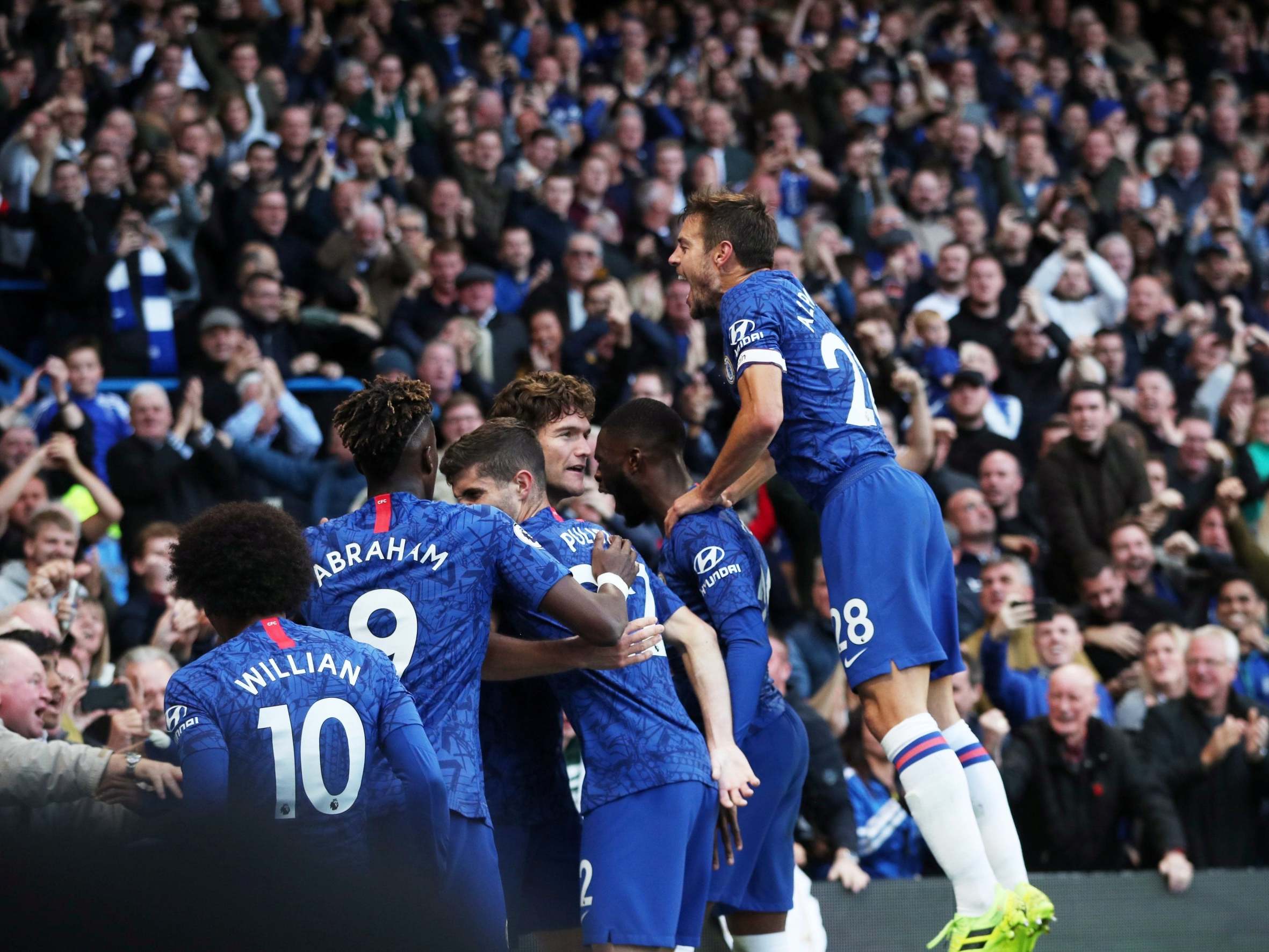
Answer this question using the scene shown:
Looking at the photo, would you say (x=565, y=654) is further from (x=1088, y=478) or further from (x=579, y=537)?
(x=1088, y=478)

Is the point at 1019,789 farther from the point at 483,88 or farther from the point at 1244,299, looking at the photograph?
the point at 483,88

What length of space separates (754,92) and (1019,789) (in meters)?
9.54

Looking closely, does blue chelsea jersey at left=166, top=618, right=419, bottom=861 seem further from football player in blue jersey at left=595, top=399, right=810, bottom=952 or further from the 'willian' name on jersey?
football player in blue jersey at left=595, top=399, right=810, bottom=952

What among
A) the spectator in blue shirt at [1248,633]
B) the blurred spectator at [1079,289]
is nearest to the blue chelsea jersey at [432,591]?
the spectator in blue shirt at [1248,633]

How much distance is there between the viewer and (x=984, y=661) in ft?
28.9

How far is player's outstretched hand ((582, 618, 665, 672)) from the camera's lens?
454 cm

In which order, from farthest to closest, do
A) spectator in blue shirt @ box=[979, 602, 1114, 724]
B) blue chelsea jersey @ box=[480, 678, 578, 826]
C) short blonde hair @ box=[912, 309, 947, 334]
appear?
short blonde hair @ box=[912, 309, 947, 334], spectator in blue shirt @ box=[979, 602, 1114, 724], blue chelsea jersey @ box=[480, 678, 578, 826]

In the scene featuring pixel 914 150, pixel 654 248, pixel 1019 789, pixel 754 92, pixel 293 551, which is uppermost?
pixel 754 92

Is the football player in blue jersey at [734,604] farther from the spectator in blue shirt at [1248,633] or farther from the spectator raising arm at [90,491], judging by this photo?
the spectator in blue shirt at [1248,633]

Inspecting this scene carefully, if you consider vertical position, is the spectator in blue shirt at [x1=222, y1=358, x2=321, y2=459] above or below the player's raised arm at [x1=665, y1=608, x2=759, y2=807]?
above

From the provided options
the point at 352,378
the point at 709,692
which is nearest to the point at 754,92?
the point at 352,378

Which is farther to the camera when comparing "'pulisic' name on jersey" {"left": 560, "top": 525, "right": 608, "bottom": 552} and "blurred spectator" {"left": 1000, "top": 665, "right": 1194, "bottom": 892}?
"blurred spectator" {"left": 1000, "top": 665, "right": 1194, "bottom": 892}

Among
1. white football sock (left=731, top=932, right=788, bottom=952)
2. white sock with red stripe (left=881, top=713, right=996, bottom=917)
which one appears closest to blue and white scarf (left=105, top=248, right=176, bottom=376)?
white football sock (left=731, top=932, right=788, bottom=952)

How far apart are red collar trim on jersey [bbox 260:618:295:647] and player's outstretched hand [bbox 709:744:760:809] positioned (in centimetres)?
145
